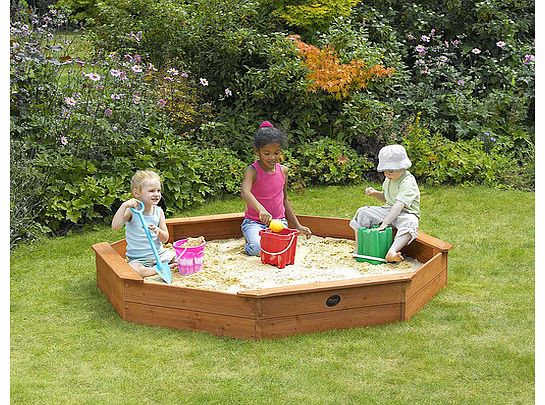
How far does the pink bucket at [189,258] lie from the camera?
5484mm

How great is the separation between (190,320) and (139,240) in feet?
3.03

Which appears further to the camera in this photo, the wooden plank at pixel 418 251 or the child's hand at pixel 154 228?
the wooden plank at pixel 418 251

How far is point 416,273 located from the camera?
4969 mm

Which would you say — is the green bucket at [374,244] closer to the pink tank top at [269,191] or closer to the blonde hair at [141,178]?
the pink tank top at [269,191]

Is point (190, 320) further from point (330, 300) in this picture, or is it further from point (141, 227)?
point (141, 227)

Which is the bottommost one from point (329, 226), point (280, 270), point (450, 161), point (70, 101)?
point (280, 270)

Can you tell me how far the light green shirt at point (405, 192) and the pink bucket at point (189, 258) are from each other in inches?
55.1

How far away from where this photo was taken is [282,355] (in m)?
4.44

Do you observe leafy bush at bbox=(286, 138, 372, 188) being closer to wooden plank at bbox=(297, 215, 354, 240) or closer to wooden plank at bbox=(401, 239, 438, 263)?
wooden plank at bbox=(297, 215, 354, 240)

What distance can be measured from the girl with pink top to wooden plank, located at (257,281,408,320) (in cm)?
129

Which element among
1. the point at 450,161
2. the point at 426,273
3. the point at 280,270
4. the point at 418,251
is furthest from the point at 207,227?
the point at 450,161

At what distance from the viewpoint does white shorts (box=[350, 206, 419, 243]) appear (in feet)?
18.9

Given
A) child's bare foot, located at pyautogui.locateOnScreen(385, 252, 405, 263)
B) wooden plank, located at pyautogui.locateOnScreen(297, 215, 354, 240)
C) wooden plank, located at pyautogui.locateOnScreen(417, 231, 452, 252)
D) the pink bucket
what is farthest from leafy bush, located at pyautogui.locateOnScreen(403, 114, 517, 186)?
the pink bucket

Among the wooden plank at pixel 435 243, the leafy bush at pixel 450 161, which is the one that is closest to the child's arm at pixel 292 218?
the wooden plank at pixel 435 243
